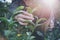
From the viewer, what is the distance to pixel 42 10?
1887 millimetres

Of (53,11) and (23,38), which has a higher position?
(53,11)

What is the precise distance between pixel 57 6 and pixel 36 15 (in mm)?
183

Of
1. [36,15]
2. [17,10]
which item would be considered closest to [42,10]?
[36,15]

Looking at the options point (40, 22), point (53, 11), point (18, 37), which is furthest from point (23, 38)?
point (53, 11)

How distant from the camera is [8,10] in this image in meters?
1.83

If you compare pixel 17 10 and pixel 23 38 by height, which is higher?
pixel 17 10

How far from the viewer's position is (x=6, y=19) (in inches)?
71.2

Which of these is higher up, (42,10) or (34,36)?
(42,10)

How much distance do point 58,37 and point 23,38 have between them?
273 millimetres

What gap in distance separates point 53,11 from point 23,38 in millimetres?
314

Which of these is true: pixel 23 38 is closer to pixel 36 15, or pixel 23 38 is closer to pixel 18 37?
pixel 18 37

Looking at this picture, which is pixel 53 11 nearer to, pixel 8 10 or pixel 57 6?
pixel 57 6

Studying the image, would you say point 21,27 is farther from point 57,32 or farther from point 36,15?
point 57,32

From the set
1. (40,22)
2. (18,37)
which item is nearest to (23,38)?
(18,37)
